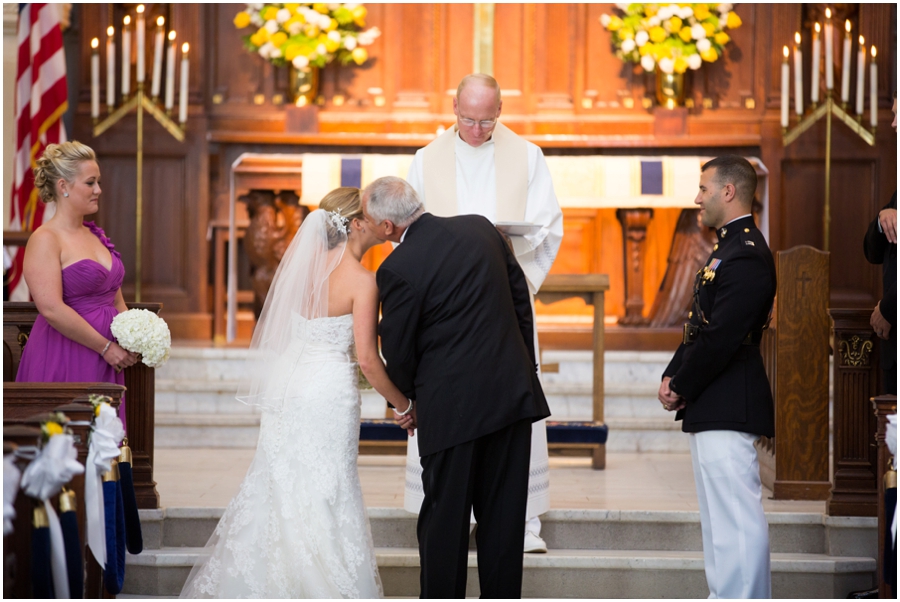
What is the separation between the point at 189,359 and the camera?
23.0ft

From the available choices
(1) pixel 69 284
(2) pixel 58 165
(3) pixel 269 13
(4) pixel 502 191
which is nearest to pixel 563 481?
(4) pixel 502 191

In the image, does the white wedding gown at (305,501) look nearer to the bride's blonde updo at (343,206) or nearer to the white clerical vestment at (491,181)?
the bride's blonde updo at (343,206)

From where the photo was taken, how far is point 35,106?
7.42m

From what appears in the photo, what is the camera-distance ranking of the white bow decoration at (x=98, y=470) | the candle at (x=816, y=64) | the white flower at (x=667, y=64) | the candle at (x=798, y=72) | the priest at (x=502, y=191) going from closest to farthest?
the white bow decoration at (x=98, y=470) → the priest at (x=502, y=191) → the candle at (x=798, y=72) → the candle at (x=816, y=64) → the white flower at (x=667, y=64)

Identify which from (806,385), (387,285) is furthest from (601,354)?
(387,285)

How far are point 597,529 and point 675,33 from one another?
4.86 m

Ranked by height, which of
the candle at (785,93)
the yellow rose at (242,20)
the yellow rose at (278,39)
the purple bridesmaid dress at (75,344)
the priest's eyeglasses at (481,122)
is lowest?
the purple bridesmaid dress at (75,344)

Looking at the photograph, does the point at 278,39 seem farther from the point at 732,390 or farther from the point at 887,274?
the point at 732,390

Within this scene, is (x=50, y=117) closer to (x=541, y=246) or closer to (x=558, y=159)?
(x=558, y=159)

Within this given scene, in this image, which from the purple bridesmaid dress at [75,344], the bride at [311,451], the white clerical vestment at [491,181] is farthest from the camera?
the white clerical vestment at [491,181]

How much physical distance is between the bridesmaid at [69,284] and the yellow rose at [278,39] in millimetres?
3923

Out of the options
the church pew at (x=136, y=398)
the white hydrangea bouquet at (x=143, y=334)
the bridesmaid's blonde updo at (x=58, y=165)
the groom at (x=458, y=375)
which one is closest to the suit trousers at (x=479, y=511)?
the groom at (x=458, y=375)

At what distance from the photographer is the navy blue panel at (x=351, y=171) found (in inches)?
298

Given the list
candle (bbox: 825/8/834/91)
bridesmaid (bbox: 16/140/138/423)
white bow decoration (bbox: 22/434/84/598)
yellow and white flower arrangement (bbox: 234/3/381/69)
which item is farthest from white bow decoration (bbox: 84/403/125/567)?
candle (bbox: 825/8/834/91)
